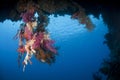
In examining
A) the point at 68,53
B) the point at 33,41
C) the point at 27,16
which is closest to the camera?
the point at 33,41

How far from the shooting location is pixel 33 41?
3.83 metres

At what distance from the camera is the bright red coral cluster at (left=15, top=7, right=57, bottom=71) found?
3822 mm

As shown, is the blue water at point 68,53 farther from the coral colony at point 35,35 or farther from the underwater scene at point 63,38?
the coral colony at point 35,35

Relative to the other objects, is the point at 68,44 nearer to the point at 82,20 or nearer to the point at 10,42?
the point at 10,42

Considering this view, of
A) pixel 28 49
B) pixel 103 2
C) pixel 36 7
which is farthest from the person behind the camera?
pixel 103 2

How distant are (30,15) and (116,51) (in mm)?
2582

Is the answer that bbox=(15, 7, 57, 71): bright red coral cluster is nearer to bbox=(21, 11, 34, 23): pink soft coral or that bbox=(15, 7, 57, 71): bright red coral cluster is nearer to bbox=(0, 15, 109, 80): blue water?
bbox=(21, 11, 34, 23): pink soft coral

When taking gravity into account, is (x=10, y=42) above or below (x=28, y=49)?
above

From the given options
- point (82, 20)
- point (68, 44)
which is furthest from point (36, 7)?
point (68, 44)

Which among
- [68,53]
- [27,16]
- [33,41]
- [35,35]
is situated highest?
[68,53]

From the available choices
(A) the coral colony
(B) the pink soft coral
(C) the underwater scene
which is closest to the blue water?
(C) the underwater scene

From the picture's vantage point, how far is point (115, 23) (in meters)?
5.77

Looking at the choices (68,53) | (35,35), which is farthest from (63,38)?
(35,35)

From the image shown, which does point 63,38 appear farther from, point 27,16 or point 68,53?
point 27,16
